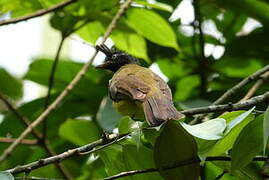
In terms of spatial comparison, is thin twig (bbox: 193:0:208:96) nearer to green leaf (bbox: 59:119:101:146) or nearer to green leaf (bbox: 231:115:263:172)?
green leaf (bbox: 59:119:101:146)

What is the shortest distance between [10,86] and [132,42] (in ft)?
2.69

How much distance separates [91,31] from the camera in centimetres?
344

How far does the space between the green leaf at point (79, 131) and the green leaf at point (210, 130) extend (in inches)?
56.8

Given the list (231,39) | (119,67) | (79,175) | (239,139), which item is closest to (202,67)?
(231,39)

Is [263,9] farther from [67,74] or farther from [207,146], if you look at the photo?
[207,146]

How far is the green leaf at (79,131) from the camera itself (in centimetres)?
322

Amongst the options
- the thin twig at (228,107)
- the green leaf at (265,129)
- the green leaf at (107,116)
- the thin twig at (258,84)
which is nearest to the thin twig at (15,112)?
the green leaf at (107,116)

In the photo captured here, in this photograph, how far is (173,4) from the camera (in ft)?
11.8

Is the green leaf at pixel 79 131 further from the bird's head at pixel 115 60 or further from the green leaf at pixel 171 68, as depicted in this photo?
the green leaf at pixel 171 68

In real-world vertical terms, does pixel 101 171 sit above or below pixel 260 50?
below

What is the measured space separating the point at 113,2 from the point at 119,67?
2.41ft

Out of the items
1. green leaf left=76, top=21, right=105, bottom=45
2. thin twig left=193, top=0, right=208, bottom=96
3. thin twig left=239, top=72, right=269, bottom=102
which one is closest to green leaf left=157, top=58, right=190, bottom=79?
thin twig left=193, top=0, right=208, bottom=96

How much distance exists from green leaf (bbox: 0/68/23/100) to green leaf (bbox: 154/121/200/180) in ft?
6.09

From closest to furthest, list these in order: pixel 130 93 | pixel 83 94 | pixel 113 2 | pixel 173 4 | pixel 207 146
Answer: pixel 207 146 < pixel 130 93 < pixel 113 2 < pixel 83 94 < pixel 173 4
